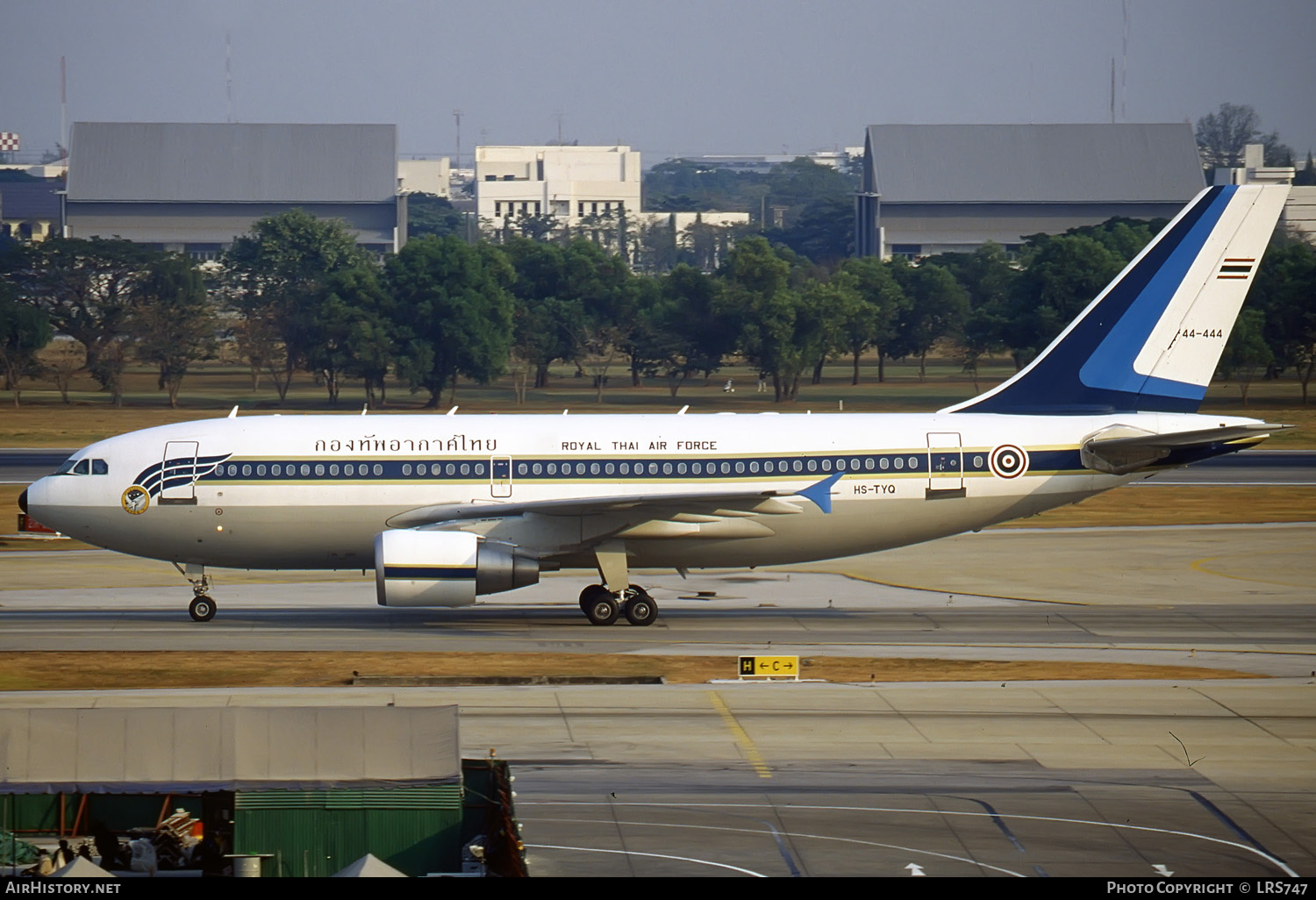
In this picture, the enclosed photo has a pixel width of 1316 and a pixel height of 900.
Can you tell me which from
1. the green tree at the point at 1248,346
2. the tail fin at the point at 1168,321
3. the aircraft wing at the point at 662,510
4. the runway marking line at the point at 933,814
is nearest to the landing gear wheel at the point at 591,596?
the aircraft wing at the point at 662,510

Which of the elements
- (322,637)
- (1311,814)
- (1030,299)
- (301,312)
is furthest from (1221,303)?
(301,312)

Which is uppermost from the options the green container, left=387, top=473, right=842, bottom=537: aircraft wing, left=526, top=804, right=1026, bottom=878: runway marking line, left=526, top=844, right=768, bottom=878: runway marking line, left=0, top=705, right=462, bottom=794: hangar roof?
left=387, top=473, right=842, bottom=537: aircraft wing

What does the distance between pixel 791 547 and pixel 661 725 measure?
37.0 ft

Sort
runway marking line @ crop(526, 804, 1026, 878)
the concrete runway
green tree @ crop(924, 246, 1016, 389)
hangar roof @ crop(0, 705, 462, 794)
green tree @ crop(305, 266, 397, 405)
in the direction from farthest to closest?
green tree @ crop(924, 246, 1016, 389), green tree @ crop(305, 266, 397, 405), the concrete runway, hangar roof @ crop(0, 705, 462, 794), runway marking line @ crop(526, 804, 1026, 878)

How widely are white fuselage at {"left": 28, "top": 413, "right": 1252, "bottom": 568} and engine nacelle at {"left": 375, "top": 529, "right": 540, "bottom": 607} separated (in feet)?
4.05

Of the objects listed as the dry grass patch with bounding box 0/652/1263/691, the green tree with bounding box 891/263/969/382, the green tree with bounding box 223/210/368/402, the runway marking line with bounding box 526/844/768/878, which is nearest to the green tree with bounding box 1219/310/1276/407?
the green tree with bounding box 891/263/969/382

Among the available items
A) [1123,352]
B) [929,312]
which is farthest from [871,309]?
[1123,352]

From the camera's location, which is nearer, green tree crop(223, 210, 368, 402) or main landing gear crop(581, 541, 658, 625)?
main landing gear crop(581, 541, 658, 625)

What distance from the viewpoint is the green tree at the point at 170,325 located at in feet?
379

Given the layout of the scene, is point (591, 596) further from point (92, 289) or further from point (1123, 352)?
point (92, 289)

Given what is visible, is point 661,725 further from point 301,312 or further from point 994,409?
point 301,312

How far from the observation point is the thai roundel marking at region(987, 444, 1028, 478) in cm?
3850

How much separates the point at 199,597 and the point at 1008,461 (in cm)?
1997

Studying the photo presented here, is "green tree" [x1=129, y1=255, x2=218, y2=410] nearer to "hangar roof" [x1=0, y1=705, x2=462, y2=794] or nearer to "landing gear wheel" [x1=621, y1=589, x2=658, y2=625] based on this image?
"landing gear wheel" [x1=621, y1=589, x2=658, y2=625]
